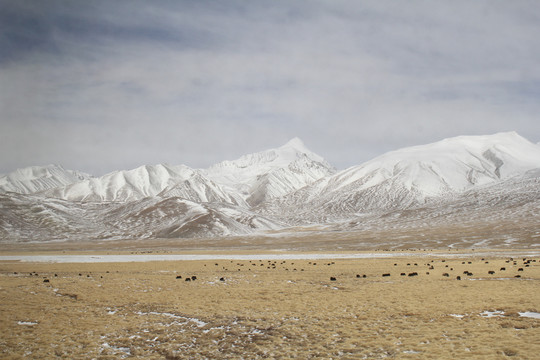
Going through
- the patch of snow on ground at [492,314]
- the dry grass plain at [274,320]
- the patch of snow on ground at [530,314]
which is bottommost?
the dry grass plain at [274,320]

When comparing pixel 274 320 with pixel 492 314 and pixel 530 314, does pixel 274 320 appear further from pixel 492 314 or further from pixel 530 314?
pixel 530 314

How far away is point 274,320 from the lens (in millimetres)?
23062

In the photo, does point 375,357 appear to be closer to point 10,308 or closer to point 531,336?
point 531,336

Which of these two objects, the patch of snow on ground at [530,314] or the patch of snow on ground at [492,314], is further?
the patch of snow on ground at [492,314]

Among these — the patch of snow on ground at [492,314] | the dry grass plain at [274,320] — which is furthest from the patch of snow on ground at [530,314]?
the patch of snow on ground at [492,314]

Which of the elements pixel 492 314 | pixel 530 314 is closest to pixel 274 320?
pixel 492 314

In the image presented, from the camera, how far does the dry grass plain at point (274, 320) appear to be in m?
17.3

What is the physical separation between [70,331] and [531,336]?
73.0ft

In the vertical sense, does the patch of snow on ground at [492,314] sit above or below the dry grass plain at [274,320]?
above

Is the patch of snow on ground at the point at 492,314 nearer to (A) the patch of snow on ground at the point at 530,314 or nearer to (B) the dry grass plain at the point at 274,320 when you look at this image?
(B) the dry grass plain at the point at 274,320

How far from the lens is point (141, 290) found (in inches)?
1389

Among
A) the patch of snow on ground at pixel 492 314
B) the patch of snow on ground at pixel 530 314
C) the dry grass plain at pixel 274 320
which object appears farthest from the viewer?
the patch of snow on ground at pixel 492 314

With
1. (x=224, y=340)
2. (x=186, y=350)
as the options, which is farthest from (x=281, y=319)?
(x=186, y=350)

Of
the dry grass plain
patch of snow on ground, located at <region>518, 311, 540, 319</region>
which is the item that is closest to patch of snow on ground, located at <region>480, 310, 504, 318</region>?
the dry grass plain
